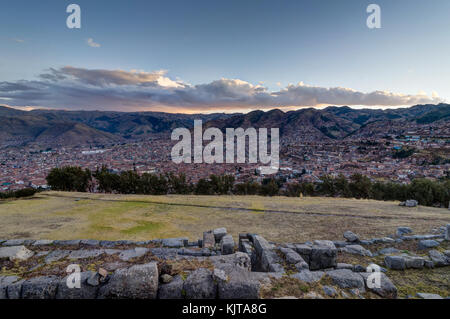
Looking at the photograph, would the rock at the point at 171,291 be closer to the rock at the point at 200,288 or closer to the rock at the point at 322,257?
the rock at the point at 200,288

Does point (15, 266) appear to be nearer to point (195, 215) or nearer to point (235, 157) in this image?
point (195, 215)

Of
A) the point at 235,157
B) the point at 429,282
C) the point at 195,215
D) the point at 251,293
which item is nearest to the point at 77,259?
the point at 251,293

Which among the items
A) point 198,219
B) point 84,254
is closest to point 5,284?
point 84,254

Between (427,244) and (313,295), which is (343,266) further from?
(427,244)

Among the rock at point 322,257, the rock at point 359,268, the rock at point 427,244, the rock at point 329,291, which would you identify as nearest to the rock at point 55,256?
the rock at point 329,291

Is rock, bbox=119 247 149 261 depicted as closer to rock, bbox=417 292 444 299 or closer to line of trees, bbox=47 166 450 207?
rock, bbox=417 292 444 299

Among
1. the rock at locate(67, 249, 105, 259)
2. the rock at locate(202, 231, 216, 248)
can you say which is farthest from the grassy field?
the rock at locate(67, 249, 105, 259)
